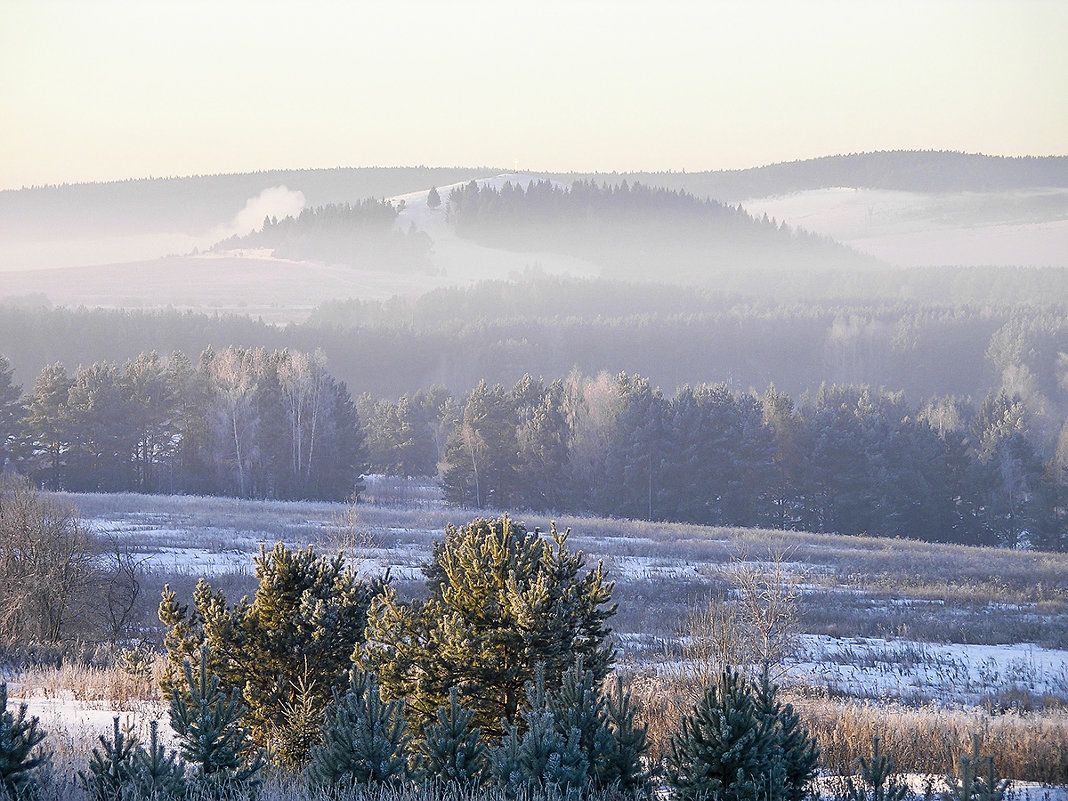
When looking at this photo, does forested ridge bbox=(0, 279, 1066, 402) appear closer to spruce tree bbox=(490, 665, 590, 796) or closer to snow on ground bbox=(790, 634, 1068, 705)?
snow on ground bbox=(790, 634, 1068, 705)

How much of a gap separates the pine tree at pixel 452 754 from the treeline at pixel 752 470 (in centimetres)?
6557

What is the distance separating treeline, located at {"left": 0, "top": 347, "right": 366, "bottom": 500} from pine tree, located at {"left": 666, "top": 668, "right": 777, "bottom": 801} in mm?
70523

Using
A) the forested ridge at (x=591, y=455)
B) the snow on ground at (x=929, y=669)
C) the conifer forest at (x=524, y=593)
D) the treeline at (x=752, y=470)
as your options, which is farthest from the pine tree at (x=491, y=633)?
the forested ridge at (x=591, y=455)

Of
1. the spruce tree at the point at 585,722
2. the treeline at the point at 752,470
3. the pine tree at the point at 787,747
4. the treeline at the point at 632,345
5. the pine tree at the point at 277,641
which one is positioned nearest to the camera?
the pine tree at the point at 787,747

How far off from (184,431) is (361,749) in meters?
76.1

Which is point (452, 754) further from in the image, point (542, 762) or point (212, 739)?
point (212, 739)

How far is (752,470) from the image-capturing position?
7712 centimetres

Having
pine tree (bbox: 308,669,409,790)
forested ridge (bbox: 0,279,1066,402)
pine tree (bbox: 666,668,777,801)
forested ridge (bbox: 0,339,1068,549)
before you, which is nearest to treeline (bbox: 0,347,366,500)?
forested ridge (bbox: 0,339,1068,549)

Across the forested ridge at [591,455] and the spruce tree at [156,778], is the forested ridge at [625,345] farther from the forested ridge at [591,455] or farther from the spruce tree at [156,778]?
the spruce tree at [156,778]

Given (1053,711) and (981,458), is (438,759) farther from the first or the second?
(981,458)

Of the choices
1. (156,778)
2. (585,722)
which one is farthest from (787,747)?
(156,778)

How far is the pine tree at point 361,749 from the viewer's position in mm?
9133

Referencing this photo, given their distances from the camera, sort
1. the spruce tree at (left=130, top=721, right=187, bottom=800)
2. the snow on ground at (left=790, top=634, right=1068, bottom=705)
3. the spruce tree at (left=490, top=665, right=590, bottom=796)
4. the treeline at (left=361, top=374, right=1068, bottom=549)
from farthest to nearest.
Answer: the treeline at (left=361, top=374, right=1068, bottom=549) → the snow on ground at (left=790, top=634, right=1068, bottom=705) → the spruce tree at (left=490, top=665, right=590, bottom=796) → the spruce tree at (left=130, top=721, right=187, bottom=800)

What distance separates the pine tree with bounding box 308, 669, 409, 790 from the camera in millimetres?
9133
